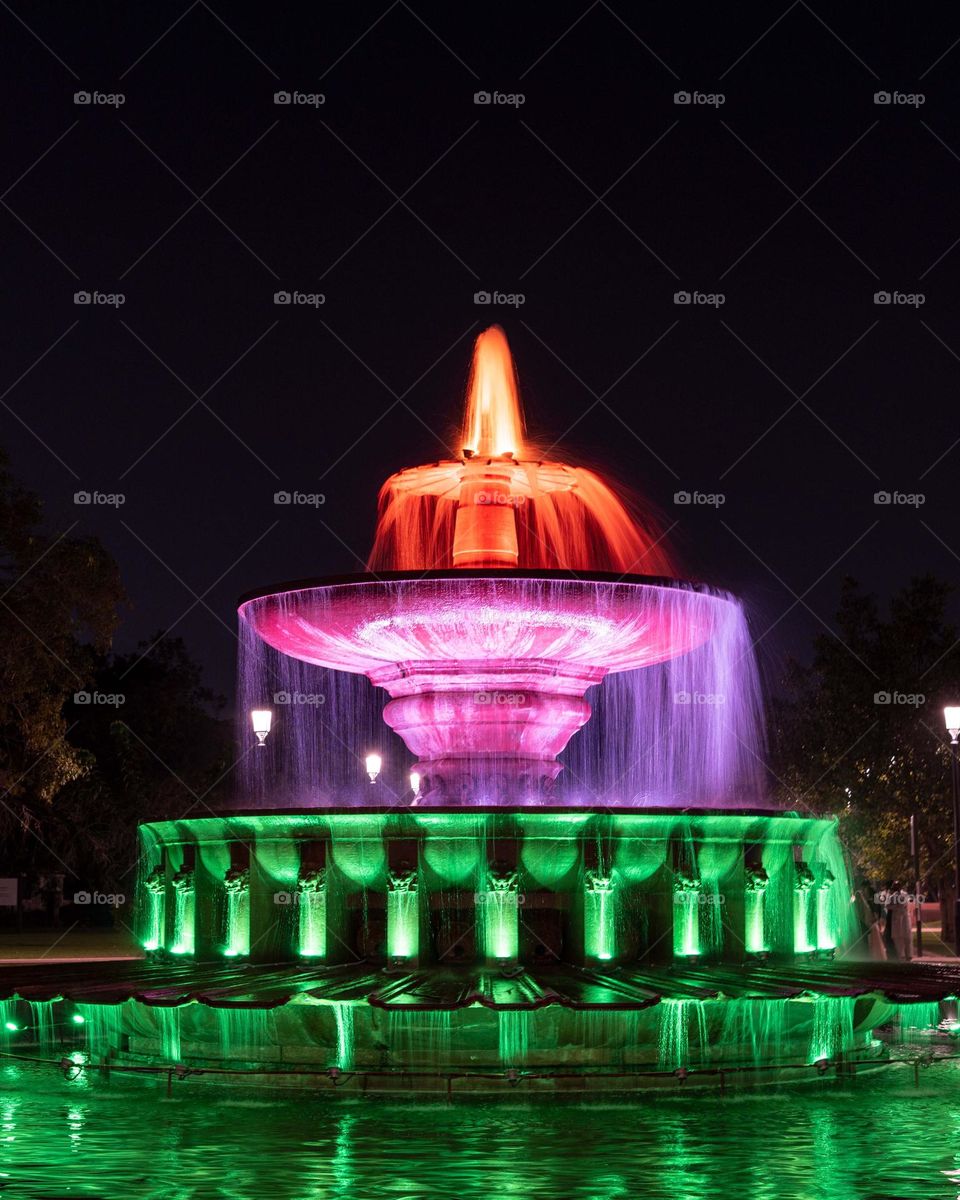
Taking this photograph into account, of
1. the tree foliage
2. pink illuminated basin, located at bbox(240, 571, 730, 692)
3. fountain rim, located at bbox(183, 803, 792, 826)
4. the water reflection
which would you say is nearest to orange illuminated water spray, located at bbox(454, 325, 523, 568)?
pink illuminated basin, located at bbox(240, 571, 730, 692)

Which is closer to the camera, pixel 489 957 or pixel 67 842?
pixel 489 957

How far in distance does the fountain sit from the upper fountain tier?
3 centimetres

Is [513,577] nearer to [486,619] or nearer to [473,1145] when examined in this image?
[486,619]

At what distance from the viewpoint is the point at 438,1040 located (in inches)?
425

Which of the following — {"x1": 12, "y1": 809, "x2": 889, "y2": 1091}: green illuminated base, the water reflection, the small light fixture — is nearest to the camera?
the water reflection

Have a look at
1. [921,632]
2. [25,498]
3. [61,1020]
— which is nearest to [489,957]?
[61,1020]

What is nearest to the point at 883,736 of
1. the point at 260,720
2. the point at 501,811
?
the point at 260,720

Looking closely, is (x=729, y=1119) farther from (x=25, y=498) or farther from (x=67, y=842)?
(x=67, y=842)

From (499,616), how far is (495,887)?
9.83ft

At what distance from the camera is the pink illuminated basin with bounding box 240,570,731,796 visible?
14.3 m

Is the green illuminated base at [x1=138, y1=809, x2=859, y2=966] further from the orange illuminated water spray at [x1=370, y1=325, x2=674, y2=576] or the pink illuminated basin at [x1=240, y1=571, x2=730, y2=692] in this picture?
the orange illuminated water spray at [x1=370, y1=325, x2=674, y2=576]

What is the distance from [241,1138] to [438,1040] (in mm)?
2259

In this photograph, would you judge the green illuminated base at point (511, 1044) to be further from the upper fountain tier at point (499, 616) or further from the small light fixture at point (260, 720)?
the small light fixture at point (260, 720)

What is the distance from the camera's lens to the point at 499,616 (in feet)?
47.4
